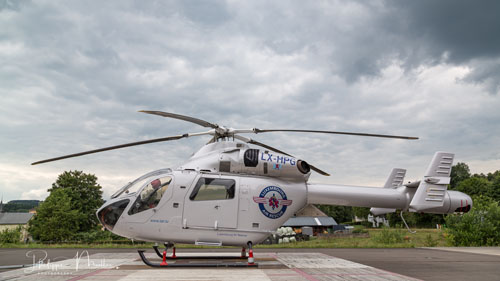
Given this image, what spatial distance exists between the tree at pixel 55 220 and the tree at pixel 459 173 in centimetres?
8844

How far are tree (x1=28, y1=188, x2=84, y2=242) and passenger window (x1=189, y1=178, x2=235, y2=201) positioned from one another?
34161mm

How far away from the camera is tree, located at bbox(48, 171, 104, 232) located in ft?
132

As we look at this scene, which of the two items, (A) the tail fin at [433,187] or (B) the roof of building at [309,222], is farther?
(B) the roof of building at [309,222]

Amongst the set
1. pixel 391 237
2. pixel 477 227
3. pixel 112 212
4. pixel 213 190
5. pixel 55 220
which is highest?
pixel 213 190

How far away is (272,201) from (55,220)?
37037 mm

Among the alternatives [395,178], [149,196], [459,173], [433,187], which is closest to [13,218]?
[149,196]

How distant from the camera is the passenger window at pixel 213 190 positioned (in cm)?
910

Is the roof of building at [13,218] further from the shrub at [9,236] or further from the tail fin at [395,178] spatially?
the tail fin at [395,178]

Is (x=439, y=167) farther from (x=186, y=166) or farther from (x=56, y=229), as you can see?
(x=56, y=229)

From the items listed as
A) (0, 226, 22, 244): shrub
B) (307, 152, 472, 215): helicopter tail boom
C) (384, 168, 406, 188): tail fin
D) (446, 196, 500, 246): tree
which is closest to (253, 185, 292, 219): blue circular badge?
(307, 152, 472, 215): helicopter tail boom

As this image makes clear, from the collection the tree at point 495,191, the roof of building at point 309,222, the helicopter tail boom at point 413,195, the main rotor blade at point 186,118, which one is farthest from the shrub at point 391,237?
the tree at point 495,191

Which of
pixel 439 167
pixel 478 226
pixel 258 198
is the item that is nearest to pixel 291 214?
pixel 258 198

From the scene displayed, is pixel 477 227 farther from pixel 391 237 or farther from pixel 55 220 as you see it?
pixel 55 220

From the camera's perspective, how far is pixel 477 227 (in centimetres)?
1881
